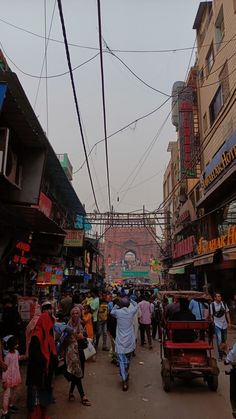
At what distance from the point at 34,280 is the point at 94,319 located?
3777 mm

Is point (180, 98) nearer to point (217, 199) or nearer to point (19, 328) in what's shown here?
point (217, 199)

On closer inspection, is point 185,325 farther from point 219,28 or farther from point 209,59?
point 209,59

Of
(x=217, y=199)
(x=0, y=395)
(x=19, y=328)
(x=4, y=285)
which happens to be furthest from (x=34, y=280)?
(x=217, y=199)

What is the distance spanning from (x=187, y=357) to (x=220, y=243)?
1092 cm

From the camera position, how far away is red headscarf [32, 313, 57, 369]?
17.7 ft

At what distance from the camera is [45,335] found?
5.50 metres

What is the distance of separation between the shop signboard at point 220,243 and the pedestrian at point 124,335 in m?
8.93

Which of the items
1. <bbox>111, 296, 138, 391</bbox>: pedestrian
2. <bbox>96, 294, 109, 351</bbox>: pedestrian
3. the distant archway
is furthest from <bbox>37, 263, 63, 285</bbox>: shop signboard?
the distant archway

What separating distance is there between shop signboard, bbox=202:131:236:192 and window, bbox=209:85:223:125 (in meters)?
3.71

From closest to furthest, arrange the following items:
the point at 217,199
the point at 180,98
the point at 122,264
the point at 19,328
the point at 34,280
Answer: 1. the point at 19,328
2. the point at 34,280
3. the point at 217,199
4. the point at 180,98
5. the point at 122,264

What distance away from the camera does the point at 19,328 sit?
8.40 metres

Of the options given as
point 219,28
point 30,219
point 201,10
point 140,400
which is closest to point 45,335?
point 140,400

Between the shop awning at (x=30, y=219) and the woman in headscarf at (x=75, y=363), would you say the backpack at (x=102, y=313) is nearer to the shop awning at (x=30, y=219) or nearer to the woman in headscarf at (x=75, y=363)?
the shop awning at (x=30, y=219)

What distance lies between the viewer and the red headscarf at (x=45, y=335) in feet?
17.7
